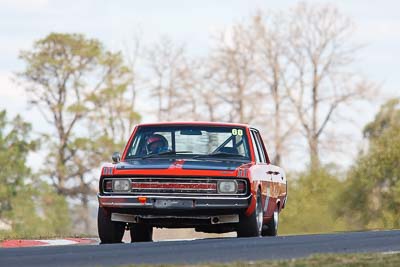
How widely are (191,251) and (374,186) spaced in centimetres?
4499

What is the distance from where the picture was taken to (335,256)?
12.7 meters

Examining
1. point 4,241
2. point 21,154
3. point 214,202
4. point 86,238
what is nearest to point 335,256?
point 214,202

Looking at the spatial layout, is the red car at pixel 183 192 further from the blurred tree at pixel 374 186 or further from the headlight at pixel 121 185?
the blurred tree at pixel 374 186

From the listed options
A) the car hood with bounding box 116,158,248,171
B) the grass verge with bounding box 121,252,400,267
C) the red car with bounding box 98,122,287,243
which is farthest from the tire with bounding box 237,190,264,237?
the grass verge with bounding box 121,252,400,267

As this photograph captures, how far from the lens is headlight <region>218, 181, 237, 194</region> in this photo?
667 inches

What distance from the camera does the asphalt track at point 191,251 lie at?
1266cm

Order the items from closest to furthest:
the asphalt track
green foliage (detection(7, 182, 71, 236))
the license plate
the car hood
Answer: the asphalt track, the license plate, the car hood, green foliage (detection(7, 182, 71, 236))

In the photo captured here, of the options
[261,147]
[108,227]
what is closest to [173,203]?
[108,227]

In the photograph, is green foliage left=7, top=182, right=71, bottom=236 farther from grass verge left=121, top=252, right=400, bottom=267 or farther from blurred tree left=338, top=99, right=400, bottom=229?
grass verge left=121, top=252, right=400, bottom=267

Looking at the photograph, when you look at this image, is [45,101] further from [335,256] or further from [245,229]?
[335,256]

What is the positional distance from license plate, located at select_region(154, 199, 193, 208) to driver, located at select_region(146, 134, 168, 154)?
1473 mm

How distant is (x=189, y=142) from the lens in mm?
18250

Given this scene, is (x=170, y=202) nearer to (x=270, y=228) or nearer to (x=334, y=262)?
(x=270, y=228)

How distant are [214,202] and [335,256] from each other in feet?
14.1
